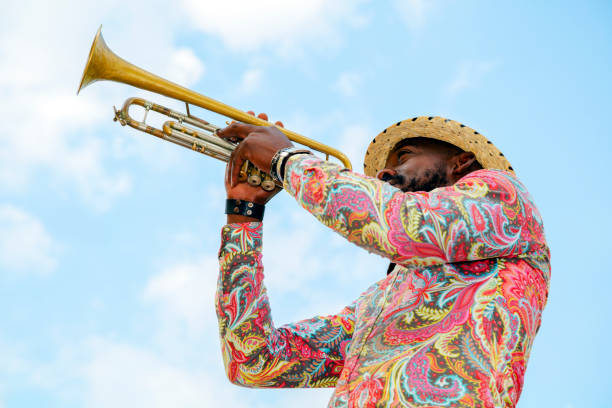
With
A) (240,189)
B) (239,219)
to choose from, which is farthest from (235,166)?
(239,219)

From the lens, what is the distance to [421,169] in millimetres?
2947

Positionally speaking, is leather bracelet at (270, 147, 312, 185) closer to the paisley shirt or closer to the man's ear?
the paisley shirt

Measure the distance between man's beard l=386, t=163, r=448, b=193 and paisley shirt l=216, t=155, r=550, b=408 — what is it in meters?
0.47

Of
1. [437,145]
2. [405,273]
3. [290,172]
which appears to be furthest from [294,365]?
[437,145]

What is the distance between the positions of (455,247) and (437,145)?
36.3 inches

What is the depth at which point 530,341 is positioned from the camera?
7.55 feet

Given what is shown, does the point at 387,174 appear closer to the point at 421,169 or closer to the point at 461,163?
the point at 421,169

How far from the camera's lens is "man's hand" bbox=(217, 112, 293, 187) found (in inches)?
102

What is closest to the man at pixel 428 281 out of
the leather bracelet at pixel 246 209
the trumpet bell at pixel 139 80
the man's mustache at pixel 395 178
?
the leather bracelet at pixel 246 209

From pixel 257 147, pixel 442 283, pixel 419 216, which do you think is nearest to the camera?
pixel 419 216

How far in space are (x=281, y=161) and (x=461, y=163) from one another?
878 mm

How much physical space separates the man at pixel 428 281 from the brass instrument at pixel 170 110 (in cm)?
50

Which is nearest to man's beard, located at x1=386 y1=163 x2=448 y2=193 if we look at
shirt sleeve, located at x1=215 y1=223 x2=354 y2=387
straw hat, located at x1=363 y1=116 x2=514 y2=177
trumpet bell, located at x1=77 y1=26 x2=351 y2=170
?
straw hat, located at x1=363 y1=116 x2=514 y2=177

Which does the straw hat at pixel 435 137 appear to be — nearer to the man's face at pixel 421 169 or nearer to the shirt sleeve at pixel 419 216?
the man's face at pixel 421 169
